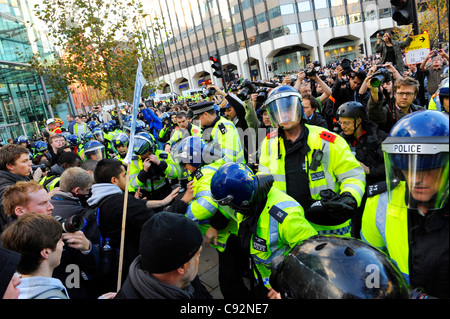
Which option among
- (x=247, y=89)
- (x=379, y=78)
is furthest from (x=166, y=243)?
(x=247, y=89)

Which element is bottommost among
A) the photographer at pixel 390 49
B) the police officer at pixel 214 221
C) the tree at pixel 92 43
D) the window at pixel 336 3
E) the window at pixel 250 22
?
the police officer at pixel 214 221

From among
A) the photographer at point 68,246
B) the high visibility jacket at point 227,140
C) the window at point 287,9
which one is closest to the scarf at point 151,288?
the photographer at point 68,246

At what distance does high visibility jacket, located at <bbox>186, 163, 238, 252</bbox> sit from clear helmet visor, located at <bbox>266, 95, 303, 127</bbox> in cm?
79

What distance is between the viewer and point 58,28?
39.3 ft

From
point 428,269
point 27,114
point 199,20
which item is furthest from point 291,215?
point 199,20

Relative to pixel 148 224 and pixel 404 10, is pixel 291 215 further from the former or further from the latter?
pixel 404 10

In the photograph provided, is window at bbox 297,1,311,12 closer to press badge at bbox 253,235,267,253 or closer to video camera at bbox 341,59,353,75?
video camera at bbox 341,59,353,75

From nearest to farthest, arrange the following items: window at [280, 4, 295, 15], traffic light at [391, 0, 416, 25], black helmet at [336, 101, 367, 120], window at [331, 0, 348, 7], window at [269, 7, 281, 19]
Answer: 1. black helmet at [336, 101, 367, 120]
2. traffic light at [391, 0, 416, 25]
3. window at [280, 4, 295, 15]
4. window at [269, 7, 281, 19]
5. window at [331, 0, 348, 7]

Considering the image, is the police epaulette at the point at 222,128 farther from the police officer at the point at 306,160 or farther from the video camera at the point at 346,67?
the video camera at the point at 346,67

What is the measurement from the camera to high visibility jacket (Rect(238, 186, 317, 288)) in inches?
74.9

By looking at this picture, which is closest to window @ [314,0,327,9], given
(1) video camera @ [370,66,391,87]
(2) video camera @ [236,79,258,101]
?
(2) video camera @ [236,79,258,101]

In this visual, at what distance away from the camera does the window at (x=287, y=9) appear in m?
44.5

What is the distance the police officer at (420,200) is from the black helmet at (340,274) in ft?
0.52

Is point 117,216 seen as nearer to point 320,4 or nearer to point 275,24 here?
point 275,24
